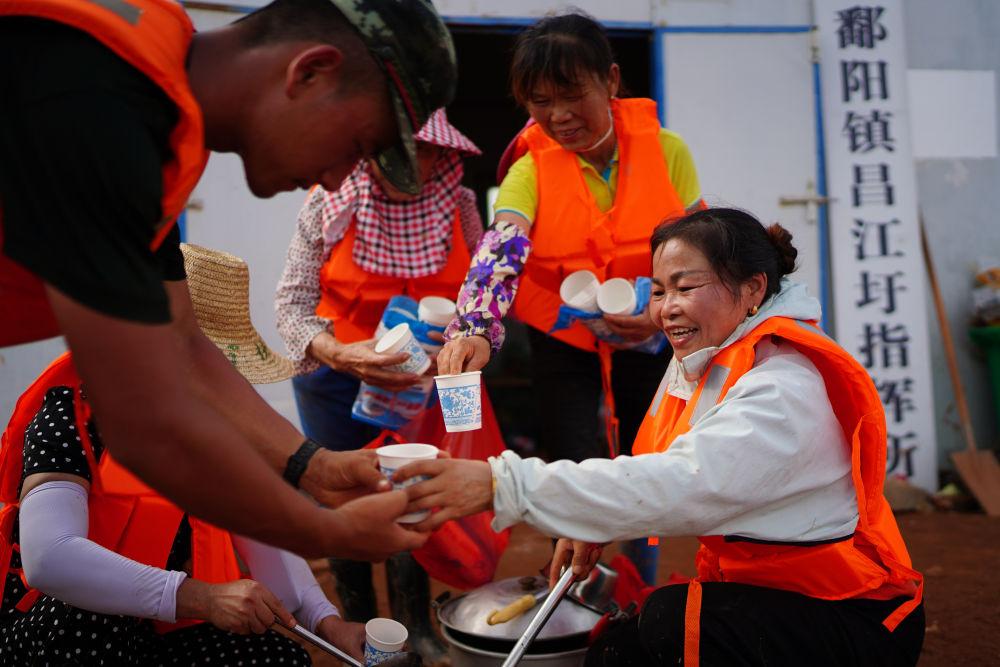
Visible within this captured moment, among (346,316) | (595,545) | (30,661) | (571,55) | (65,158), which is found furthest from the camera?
(346,316)

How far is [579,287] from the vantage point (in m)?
3.12

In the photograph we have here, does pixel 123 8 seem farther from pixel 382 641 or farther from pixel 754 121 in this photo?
pixel 754 121

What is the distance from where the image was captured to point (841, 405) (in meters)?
2.20

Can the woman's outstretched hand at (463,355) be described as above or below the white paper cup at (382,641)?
above

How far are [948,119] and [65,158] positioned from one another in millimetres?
6421

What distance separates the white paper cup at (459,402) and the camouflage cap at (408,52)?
3.21ft

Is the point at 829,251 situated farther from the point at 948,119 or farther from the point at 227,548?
the point at 227,548

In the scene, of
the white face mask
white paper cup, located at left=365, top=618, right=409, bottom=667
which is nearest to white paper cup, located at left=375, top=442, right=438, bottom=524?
white paper cup, located at left=365, top=618, right=409, bottom=667

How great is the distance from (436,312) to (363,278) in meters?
0.47

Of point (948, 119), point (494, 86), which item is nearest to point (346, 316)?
point (948, 119)

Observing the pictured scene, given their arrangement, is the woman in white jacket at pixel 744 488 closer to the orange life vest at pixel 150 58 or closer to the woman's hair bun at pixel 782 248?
the woman's hair bun at pixel 782 248

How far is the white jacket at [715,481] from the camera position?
1.97 m

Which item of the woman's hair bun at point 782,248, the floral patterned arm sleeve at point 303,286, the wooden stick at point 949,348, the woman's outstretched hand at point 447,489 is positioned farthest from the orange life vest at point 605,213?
the wooden stick at point 949,348

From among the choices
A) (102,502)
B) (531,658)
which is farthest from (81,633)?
(531,658)
